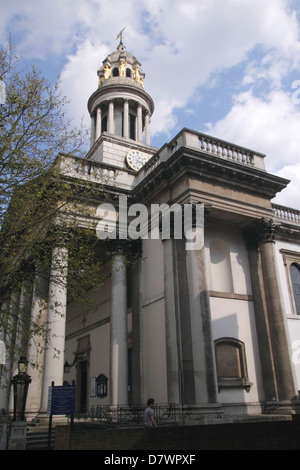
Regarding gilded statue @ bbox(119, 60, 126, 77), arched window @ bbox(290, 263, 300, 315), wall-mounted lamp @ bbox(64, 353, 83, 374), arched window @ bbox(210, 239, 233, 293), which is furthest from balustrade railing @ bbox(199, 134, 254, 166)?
gilded statue @ bbox(119, 60, 126, 77)

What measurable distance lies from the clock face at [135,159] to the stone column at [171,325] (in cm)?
1026

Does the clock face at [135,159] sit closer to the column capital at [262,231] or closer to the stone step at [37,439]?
the column capital at [262,231]

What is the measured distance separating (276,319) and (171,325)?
497 centimetres

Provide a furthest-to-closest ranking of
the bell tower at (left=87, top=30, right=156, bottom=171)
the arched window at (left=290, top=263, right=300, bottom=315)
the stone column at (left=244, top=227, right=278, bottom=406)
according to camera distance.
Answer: the bell tower at (left=87, top=30, right=156, bottom=171) < the arched window at (left=290, top=263, right=300, bottom=315) < the stone column at (left=244, top=227, right=278, bottom=406)

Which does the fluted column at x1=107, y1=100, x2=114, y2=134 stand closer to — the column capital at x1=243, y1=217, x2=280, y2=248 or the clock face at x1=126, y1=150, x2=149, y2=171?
the clock face at x1=126, y1=150, x2=149, y2=171

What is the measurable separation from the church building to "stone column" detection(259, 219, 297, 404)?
46mm

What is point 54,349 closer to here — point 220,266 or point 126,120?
point 220,266

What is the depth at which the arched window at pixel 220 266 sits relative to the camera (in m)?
19.0

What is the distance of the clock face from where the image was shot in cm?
2675

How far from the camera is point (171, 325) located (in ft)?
54.3

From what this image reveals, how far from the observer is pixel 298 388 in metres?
19.6

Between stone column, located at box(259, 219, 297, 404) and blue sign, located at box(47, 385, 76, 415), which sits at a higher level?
stone column, located at box(259, 219, 297, 404)

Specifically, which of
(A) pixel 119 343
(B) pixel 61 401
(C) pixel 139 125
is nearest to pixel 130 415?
(A) pixel 119 343
